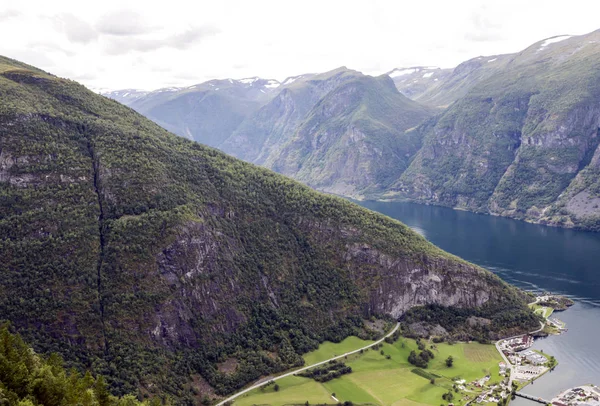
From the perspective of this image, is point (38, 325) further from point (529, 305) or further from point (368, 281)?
→ point (529, 305)

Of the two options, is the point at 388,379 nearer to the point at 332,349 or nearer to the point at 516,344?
the point at 332,349

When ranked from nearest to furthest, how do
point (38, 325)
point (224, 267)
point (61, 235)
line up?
point (38, 325) < point (61, 235) < point (224, 267)

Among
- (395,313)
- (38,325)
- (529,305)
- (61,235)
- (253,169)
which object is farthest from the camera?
(253,169)

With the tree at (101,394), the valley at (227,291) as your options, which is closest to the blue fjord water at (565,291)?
the valley at (227,291)

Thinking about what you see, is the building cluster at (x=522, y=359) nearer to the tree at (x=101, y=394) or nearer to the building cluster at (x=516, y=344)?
the building cluster at (x=516, y=344)

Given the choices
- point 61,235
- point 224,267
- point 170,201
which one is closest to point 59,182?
point 61,235

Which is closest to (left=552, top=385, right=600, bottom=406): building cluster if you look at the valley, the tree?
the valley

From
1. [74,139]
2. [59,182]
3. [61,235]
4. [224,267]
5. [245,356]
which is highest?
[74,139]
